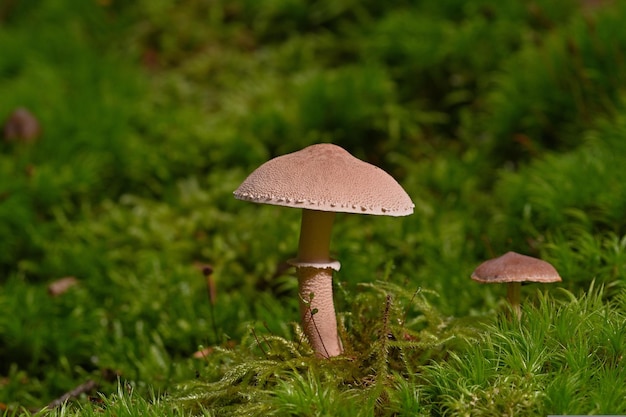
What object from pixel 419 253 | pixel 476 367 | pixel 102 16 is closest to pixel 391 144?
pixel 419 253

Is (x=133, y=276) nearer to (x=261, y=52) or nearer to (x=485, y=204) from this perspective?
(x=485, y=204)

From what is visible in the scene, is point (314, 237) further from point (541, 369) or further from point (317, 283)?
point (541, 369)

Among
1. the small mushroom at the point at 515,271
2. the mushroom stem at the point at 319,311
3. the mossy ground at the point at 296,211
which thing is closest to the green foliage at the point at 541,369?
the mossy ground at the point at 296,211

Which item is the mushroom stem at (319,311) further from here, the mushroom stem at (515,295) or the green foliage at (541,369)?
the mushroom stem at (515,295)

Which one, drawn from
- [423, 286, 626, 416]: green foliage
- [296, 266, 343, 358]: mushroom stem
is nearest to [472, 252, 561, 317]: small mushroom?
[423, 286, 626, 416]: green foliage

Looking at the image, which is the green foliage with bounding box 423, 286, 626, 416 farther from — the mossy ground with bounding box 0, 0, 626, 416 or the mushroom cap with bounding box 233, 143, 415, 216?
the mushroom cap with bounding box 233, 143, 415, 216

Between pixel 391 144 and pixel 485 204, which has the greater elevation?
pixel 391 144
